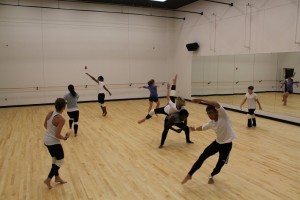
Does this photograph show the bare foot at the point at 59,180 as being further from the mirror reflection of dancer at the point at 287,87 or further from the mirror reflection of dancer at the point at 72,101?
the mirror reflection of dancer at the point at 287,87

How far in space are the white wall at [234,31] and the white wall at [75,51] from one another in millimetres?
1260

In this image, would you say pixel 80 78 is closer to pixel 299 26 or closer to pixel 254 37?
pixel 254 37

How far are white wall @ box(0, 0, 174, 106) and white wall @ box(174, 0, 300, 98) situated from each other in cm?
126

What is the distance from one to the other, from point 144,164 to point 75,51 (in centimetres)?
848

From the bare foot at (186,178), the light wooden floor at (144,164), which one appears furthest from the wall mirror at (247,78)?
the bare foot at (186,178)

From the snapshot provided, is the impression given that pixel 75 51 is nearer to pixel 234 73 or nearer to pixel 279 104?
pixel 234 73

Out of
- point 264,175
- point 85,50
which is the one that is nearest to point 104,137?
point 264,175

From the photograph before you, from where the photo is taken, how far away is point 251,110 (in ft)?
23.2

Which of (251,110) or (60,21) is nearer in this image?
(251,110)

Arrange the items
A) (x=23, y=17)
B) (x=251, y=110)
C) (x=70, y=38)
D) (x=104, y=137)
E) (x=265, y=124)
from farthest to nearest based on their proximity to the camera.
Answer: (x=70, y=38)
(x=23, y=17)
(x=265, y=124)
(x=251, y=110)
(x=104, y=137)

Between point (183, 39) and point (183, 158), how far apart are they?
29.1 ft

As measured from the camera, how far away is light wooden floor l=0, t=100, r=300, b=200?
3518 millimetres

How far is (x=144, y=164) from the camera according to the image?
14.9 ft

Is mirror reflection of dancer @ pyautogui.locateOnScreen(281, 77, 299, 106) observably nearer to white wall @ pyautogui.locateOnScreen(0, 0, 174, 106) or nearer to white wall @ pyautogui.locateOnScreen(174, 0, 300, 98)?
white wall @ pyautogui.locateOnScreen(174, 0, 300, 98)
